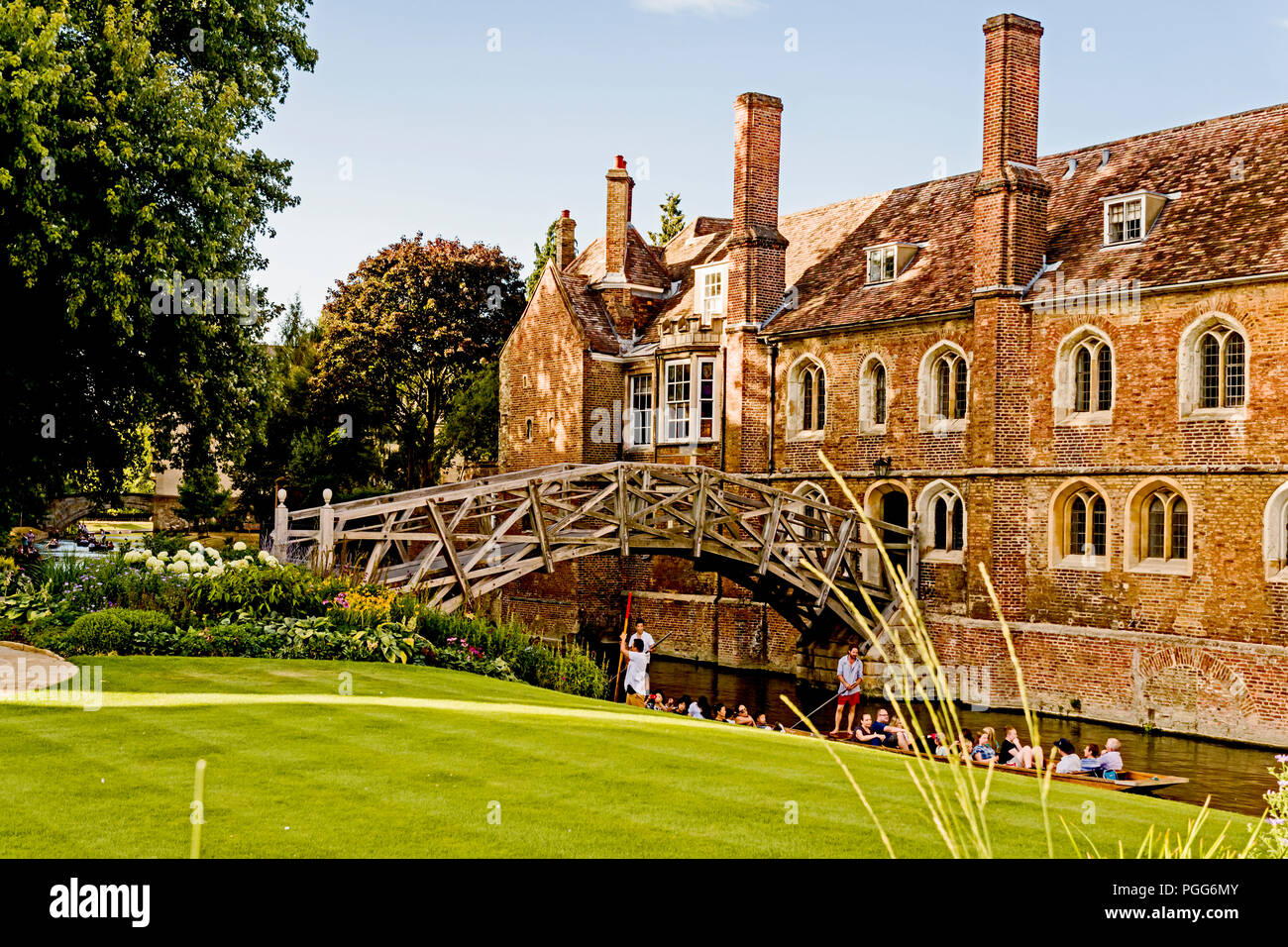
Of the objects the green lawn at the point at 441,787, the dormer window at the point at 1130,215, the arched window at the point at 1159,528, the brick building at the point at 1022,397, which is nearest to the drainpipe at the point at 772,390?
the brick building at the point at 1022,397

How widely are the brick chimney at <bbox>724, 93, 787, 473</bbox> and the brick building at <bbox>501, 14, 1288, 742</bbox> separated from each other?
0.08 metres

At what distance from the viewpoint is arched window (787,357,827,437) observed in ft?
109

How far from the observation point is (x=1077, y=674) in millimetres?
25750

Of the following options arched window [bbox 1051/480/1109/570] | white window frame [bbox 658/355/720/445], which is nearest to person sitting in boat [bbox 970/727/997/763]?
arched window [bbox 1051/480/1109/570]

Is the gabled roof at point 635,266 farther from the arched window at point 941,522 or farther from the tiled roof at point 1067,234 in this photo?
the arched window at point 941,522

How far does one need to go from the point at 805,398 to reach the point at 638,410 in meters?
6.27

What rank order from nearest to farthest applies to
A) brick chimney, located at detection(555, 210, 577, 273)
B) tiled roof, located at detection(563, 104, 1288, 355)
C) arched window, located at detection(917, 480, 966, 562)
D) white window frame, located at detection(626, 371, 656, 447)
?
tiled roof, located at detection(563, 104, 1288, 355) < arched window, located at detection(917, 480, 966, 562) < white window frame, located at detection(626, 371, 656, 447) < brick chimney, located at detection(555, 210, 577, 273)

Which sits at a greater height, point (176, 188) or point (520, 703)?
point (176, 188)

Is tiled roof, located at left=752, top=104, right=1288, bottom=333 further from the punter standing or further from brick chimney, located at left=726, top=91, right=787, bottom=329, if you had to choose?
the punter standing

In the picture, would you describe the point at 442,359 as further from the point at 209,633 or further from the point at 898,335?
the point at 209,633

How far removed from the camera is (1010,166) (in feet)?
92.2

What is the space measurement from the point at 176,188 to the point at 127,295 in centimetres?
298
